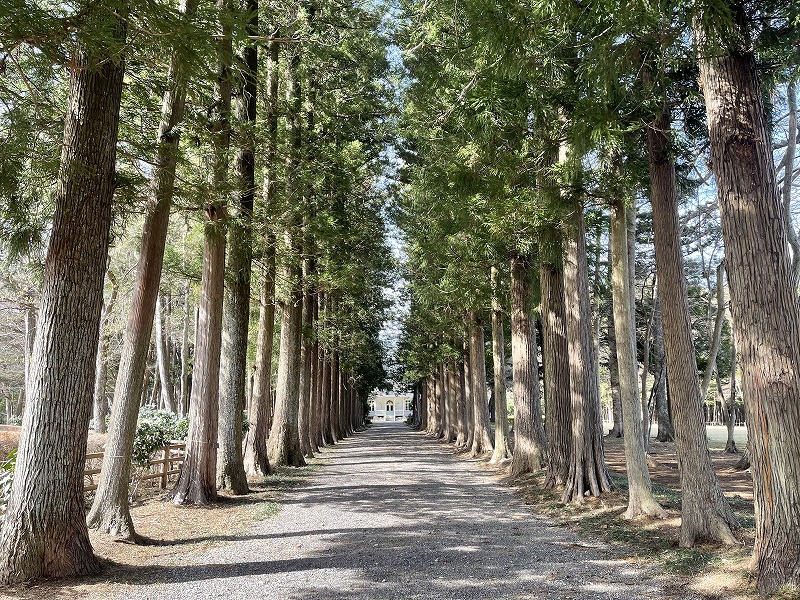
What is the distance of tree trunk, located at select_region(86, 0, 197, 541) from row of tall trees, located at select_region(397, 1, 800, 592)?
4138 millimetres

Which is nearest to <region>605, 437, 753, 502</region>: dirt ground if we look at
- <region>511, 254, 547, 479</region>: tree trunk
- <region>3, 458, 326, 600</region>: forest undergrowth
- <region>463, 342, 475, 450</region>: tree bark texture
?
<region>511, 254, 547, 479</region>: tree trunk

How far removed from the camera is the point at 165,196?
8.05 meters

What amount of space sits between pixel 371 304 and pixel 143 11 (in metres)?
25.8

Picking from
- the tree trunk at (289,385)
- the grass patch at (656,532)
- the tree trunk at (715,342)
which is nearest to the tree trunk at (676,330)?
the grass patch at (656,532)

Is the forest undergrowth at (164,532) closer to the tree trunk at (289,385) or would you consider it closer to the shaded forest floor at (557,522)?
the shaded forest floor at (557,522)

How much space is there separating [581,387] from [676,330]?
141 inches

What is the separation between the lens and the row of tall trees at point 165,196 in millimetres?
5594

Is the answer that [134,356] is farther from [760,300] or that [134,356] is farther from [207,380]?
[760,300]

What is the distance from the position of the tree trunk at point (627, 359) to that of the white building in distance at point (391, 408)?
13425cm

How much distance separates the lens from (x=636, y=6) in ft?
17.8

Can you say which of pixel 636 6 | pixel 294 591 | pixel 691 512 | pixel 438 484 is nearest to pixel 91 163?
pixel 294 591

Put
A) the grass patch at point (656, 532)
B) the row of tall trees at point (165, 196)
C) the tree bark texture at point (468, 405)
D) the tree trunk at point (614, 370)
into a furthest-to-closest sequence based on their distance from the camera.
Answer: the tree trunk at point (614, 370) < the tree bark texture at point (468, 405) < the grass patch at point (656, 532) < the row of tall trees at point (165, 196)

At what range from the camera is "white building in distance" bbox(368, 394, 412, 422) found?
144 metres

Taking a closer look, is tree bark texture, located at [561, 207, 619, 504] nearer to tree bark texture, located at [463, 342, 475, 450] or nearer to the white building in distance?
tree bark texture, located at [463, 342, 475, 450]
